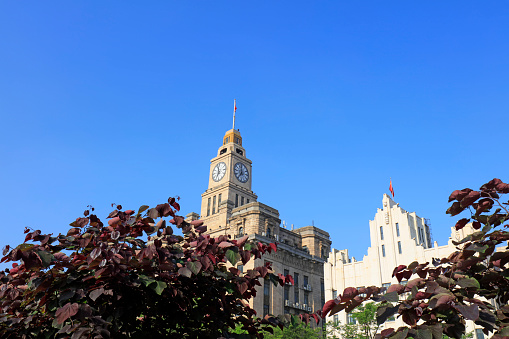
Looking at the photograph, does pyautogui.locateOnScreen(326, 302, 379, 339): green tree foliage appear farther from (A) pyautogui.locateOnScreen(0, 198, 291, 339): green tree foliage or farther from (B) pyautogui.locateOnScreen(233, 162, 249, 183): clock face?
(B) pyautogui.locateOnScreen(233, 162, 249, 183): clock face

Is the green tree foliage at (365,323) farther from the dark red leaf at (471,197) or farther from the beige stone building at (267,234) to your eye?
the dark red leaf at (471,197)

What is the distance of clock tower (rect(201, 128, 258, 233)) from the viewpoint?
256 ft

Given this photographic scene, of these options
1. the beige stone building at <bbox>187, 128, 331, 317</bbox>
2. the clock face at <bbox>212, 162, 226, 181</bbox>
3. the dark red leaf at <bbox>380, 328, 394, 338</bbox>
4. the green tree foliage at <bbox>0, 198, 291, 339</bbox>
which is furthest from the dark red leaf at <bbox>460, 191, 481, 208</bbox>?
the clock face at <bbox>212, 162, 226, 181</bbox>

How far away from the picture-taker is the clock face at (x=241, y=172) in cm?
8660

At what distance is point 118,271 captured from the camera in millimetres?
5930

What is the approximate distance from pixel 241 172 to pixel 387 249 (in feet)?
149

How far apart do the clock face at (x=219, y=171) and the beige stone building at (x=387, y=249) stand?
41.3 m

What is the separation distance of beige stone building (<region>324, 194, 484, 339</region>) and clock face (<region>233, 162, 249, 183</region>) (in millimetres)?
40131

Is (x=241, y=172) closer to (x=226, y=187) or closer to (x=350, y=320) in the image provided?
(x=226, y=187)

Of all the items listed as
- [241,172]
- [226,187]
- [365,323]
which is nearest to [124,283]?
[365,323]

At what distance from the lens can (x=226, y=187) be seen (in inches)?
3223

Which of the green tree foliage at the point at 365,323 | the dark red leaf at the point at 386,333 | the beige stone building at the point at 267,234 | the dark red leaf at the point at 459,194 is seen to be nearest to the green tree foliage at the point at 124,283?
the dark red leaf at the point at 386,333

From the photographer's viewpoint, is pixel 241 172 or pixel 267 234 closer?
pixel 267 234

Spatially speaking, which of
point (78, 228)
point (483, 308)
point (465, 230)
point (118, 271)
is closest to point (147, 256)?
point (118, 271)
